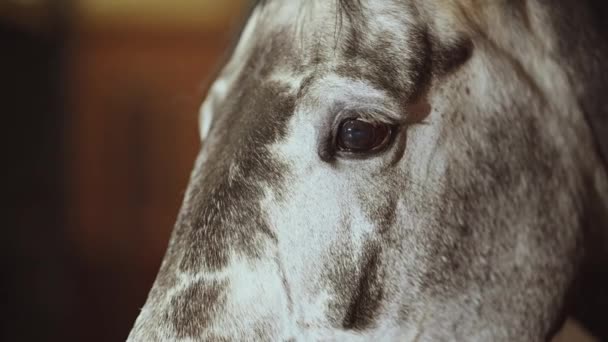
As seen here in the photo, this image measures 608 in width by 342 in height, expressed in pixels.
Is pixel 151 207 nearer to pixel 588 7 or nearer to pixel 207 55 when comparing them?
pixel 207 55

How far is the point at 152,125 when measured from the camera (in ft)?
9.28

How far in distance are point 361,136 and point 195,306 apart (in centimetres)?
19

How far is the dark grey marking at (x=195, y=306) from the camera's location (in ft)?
1.65

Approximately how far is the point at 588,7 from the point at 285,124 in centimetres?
34

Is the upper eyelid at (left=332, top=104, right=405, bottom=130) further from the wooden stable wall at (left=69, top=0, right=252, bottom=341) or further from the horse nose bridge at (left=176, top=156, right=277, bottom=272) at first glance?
the wooden stable wall at (left=69, top=0, right=252, bottom=341)

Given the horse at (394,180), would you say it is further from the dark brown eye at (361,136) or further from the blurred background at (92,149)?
the blurred background at (92,149)

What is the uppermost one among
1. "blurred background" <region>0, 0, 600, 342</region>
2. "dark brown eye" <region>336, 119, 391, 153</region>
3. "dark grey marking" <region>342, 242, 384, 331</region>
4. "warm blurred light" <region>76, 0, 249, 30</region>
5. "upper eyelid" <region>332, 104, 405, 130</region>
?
"upper eyelid" <region>332, 104, 405, 130</region>

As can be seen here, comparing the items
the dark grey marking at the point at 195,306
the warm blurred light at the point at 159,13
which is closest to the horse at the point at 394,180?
the dark grey marking at the point at 195,306

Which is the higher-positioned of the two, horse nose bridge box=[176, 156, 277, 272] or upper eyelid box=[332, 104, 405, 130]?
upper eyelid box=[332, 104, 405, 130]

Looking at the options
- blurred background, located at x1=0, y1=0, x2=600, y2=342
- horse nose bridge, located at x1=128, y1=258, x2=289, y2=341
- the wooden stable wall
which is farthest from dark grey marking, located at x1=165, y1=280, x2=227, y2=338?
the wooden stable wall

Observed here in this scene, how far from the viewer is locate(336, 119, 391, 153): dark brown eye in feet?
1.74

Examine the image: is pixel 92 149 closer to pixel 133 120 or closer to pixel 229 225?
pixel 133 120

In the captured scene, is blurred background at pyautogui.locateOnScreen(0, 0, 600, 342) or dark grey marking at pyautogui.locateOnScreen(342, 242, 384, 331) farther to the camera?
blurred background at pyautogui.locateOnScreen(0, 0, 600, 342)

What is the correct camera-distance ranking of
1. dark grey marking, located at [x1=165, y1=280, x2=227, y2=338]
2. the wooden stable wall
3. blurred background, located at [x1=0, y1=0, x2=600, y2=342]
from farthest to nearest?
the wooden stable wall < blurred background, located at [x1=0, y1=0, x2=600, y2=342] < dark grey marking, located at [x1=165, y1=280, x2=227, y2=338]
